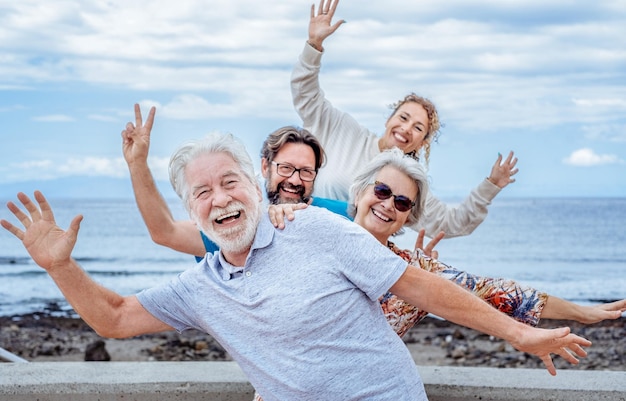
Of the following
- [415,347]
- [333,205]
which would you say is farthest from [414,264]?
[415,347]

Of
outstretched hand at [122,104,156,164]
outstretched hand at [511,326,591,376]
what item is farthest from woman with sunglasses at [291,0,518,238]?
outstretched hand at [511,326,591,376]

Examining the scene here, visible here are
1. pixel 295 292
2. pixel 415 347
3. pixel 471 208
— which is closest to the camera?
pixel 295 292

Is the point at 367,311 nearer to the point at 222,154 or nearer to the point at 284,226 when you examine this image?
the point at 284,226

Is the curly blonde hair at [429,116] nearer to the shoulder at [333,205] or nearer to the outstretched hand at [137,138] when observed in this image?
the shoulder at [333,205]

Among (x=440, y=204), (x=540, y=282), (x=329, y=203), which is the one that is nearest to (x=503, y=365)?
(x=440, y=204)

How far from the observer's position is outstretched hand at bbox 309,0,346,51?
14.7 ft

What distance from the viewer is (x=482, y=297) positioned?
3.06m

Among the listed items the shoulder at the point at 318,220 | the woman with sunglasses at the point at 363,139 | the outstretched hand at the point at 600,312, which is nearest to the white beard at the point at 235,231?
the shoulder at the point at 318,220

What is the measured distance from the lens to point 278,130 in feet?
11.2

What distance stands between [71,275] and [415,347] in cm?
749

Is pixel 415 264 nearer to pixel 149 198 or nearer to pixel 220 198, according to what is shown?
pixel 220 198

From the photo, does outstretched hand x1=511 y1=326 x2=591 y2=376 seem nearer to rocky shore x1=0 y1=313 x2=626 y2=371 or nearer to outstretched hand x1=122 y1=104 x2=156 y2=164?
outstretched hand x1=122 y1=104 x2=156 y2=164

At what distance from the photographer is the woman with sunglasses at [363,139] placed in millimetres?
4199

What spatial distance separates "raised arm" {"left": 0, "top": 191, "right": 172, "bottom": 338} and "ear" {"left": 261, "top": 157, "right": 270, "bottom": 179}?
2.81ft
